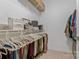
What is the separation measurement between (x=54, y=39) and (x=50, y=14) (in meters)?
1.11

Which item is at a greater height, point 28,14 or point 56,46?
point 28,14

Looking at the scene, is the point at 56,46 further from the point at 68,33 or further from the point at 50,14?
the point at 50,14

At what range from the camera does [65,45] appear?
519 centimetres

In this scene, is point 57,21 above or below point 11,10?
below

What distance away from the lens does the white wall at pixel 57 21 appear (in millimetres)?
5129

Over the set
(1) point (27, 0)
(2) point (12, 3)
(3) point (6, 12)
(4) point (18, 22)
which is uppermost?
(1) point (27, 0)

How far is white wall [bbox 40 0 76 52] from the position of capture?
202 inches

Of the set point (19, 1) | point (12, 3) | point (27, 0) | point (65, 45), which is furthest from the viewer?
point (65, 45)

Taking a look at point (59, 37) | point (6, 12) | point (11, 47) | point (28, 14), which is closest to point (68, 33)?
point (59, 37)

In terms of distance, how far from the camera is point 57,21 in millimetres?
5305

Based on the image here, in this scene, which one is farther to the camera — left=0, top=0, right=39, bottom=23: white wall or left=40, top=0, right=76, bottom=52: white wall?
left=40, top=0, right=76, bottom=52: white wall

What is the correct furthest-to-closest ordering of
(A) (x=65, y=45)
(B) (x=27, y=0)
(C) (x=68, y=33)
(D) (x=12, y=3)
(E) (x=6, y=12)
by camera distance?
(A) (x=65, y=45)
(C) (x=68, y=33)
(B) (x=27, y=0)
(D) (x=12, y=3)
(E) (x=6, y=12)

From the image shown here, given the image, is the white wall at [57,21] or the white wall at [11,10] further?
the white wall at [57,21]

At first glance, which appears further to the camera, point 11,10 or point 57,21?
point 57,21
